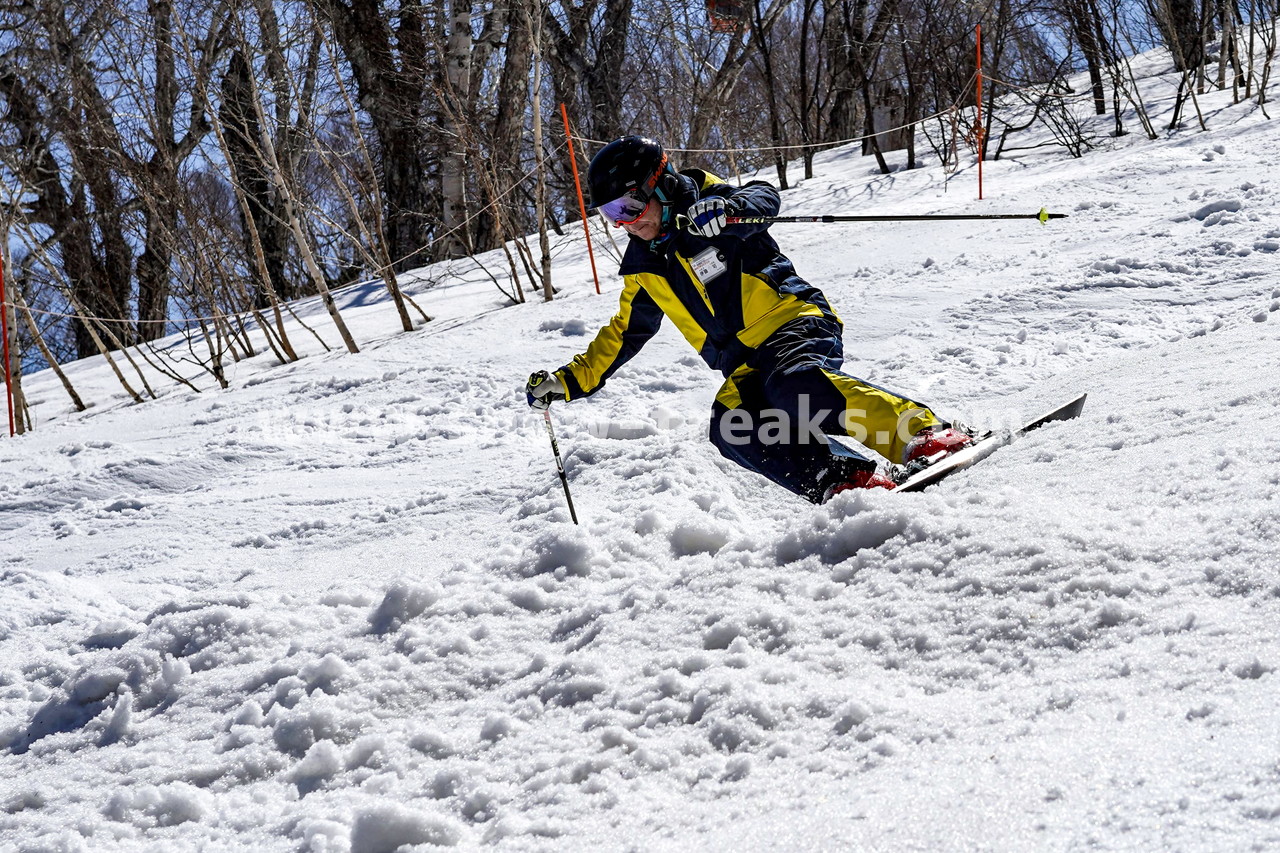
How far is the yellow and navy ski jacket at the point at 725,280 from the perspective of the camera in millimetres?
3283

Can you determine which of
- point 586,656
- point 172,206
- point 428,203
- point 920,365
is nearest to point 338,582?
point 586,656

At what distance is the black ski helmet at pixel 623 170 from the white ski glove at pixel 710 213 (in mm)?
205

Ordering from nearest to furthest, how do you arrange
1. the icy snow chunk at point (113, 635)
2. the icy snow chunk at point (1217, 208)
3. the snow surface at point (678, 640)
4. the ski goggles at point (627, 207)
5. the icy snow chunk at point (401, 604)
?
1. the snow surface at point (678, 640)
2. the icy snow chunk at point (401, 604)
3. the icy snow chunk at point (113, 635)
4. the ski goggles at point (627, 207)
5. the icy snow chunk at point (1217, 208)

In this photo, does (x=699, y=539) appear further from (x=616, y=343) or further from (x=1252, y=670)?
(x=1252, y=670)

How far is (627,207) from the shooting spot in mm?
3295

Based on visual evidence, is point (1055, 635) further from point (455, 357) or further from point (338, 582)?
point (455, 357)

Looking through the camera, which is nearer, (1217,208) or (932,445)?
(932,445)

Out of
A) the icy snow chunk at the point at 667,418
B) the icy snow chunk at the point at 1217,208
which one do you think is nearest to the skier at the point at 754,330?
the icy snow chunk at the point at 667,418

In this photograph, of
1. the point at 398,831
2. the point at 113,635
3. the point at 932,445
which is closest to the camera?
the point at 398,831

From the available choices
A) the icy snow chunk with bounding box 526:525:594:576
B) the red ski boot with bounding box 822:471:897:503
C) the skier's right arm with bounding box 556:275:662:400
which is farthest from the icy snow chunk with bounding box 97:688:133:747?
the red ski boot with bounding box 822:471:897:503

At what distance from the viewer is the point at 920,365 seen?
5.02m

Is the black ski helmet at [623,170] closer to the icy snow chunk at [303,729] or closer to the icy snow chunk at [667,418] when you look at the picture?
the icy snow chunk at [667,418]

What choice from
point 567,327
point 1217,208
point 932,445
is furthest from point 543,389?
point 1217,208

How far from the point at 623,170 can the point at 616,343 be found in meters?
0.66
